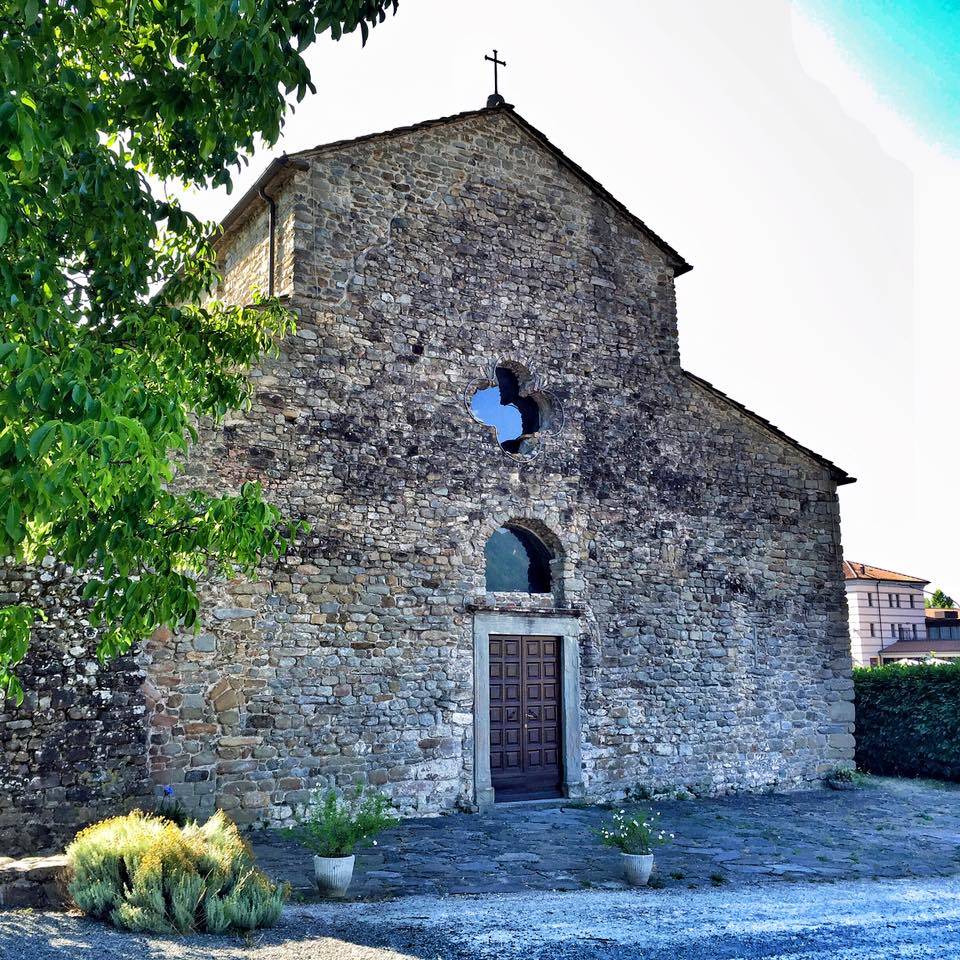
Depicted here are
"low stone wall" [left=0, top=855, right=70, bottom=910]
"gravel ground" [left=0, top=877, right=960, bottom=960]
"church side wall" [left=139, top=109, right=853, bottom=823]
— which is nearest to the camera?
"gravel ground" [left=0, top=877, right=960, bottom=960]

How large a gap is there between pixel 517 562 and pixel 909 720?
26.2 ft

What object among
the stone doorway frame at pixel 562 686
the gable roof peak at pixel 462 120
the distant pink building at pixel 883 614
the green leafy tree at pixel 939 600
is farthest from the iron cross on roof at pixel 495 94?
the green leafy tree at pixel 939 600

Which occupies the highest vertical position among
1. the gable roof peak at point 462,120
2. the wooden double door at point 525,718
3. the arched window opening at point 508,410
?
the gable roof peak at point 462,120

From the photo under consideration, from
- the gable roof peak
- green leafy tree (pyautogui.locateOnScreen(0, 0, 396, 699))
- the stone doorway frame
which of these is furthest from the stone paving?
the gable roof peak

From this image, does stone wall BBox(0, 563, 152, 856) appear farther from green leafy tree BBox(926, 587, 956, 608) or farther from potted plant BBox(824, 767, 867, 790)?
green leafy tree BBox(926, 587, 956, 608)

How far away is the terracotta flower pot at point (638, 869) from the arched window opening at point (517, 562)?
4.60 m

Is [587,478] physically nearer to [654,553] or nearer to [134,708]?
[654,553]

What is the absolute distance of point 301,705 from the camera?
9.81 m

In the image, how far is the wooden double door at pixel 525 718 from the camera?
11039 mm

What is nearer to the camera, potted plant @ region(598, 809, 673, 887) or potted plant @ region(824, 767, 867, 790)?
potted plant @ region(598, 809, 673, 887)

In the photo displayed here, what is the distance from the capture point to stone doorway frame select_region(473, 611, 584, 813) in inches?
420

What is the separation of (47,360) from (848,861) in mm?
8309

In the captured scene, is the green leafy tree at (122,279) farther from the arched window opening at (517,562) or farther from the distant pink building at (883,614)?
the distant pink building at (883,614)

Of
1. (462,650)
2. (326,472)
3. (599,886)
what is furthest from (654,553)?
(599,886)
